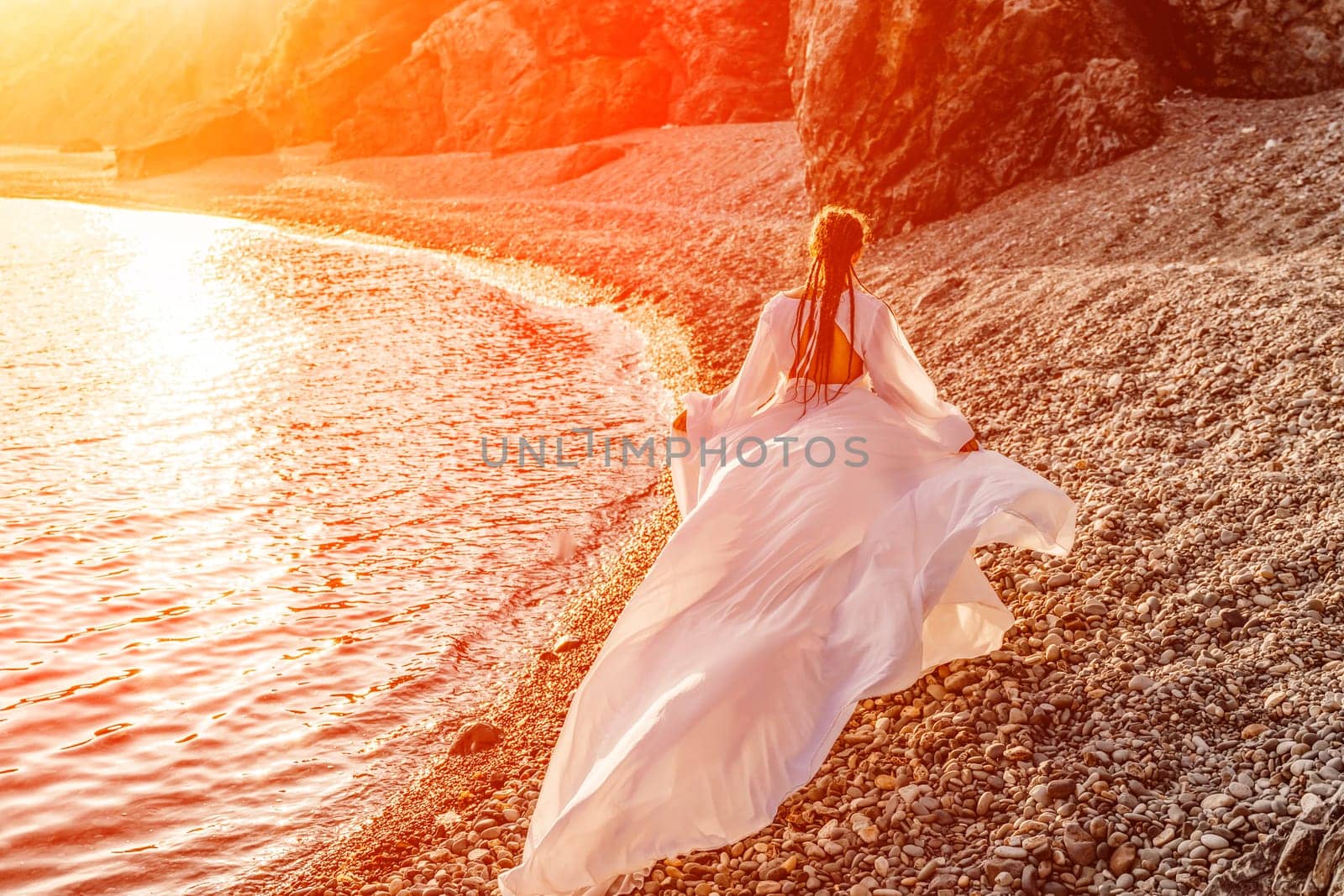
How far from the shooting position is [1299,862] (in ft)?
12.9

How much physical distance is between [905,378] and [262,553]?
6.81 metres

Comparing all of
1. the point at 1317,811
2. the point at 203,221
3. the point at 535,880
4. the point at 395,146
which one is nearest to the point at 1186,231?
the point at 1317,811

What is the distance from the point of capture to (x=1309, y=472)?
7297 millimetres

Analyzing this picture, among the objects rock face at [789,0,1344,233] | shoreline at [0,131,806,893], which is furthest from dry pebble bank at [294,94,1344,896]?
rock face at [789,0,1344,233]

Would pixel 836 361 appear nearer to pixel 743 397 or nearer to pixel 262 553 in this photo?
pixel 743 397

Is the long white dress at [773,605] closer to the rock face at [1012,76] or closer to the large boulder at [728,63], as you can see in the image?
the rock face at [1012,76]

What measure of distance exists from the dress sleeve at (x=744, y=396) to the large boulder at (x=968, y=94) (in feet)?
41.8

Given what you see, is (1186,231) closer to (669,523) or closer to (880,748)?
(669,523)

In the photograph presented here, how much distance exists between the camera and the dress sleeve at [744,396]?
602 cm

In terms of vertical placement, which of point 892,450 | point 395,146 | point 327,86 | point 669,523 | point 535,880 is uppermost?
point 327,86

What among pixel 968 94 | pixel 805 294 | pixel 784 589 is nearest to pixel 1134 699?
pixel 784 589

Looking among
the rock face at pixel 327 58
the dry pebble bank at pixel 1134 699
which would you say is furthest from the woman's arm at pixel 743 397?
the rock face at pixel 327 58

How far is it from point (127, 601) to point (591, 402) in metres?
6.68

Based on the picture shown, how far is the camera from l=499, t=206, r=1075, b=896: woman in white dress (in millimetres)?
4359
